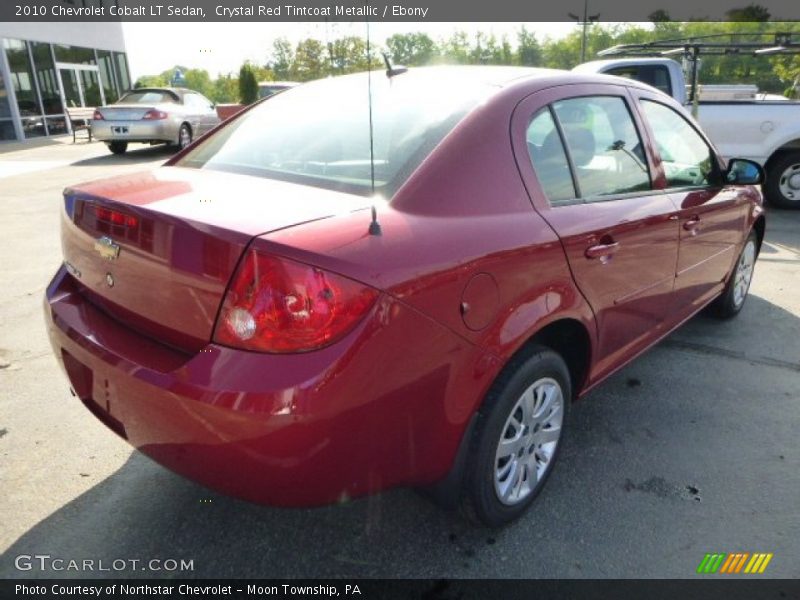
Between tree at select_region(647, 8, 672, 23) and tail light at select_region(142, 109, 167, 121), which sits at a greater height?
tree at select_region(647, 8, 672, 23)

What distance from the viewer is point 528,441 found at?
7.56 ft

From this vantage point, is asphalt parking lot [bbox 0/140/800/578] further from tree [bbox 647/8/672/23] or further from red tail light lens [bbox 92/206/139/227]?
tree [bbox 647/8/672/23]

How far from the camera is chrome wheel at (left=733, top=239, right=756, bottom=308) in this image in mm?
4160

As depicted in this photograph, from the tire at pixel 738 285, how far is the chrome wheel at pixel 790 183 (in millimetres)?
4356

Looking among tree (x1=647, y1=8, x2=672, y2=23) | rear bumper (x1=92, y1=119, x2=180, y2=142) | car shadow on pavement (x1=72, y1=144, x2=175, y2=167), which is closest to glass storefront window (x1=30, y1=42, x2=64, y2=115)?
car shadow on pavement (x1=72, y1=144, x2=175, y2=167)

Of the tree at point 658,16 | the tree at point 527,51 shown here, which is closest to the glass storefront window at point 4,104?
the tree at point 658,16

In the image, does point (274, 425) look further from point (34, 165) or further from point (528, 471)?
point (34, 165)

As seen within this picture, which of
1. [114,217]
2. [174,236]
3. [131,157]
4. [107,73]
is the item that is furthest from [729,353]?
[107,73]

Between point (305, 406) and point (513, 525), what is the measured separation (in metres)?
1.16

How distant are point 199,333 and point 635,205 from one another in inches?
74.5

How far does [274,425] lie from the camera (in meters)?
1.58

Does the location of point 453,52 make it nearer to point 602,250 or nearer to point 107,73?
point 602,250

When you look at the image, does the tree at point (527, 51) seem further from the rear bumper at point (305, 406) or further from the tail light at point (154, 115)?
the rear bumper at point (305, 406)

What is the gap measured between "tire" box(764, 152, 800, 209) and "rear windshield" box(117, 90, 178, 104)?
13.3m
